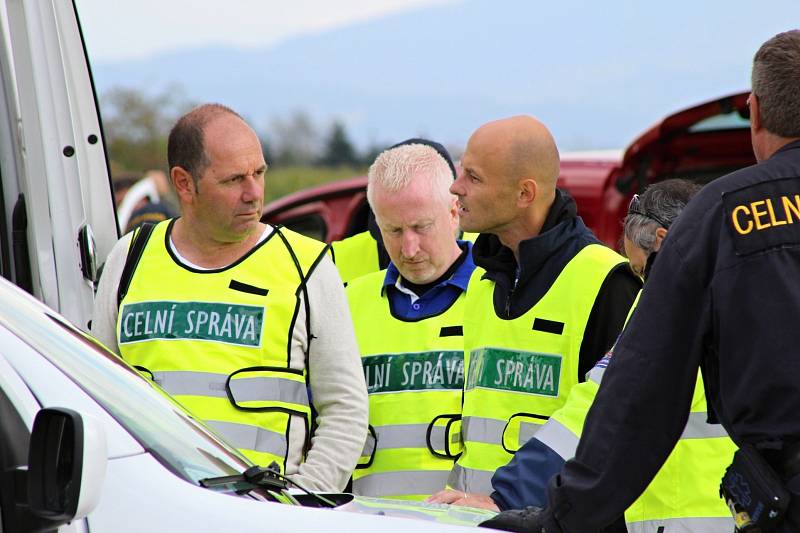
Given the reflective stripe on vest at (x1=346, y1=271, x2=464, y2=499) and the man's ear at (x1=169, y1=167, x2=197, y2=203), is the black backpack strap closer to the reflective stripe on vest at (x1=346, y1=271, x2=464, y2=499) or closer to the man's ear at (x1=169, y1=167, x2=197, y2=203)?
the man's ear at (x1=169, y1=167, x2=197, y2=203)

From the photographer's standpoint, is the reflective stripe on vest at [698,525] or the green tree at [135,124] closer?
the reflective stripe on vest at [698,525]

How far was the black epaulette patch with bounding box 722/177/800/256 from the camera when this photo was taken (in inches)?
114

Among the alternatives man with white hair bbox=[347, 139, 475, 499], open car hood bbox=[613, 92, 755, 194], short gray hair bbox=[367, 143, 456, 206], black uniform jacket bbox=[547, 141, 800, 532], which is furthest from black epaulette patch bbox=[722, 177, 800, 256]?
open car hood bbox=[613, 92, 755, 194]

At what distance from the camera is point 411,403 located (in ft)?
15.5

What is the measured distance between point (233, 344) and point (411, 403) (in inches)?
29.1

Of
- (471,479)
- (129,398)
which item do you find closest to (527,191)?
(471,479)

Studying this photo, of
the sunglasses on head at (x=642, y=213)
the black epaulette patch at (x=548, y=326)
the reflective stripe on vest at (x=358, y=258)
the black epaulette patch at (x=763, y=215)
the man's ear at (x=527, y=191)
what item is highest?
the black epaulette patch at (x=763, y=215)

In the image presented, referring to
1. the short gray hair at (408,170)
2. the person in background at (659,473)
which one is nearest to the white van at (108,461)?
the person in background at (659,473)

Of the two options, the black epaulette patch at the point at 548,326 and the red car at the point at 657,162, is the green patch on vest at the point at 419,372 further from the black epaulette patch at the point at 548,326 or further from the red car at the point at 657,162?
the red car at the point at 657,162

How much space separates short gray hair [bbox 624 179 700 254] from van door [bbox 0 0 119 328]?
1.74 metres

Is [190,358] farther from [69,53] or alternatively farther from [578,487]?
[578,487]

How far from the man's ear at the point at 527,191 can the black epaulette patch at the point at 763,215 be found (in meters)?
1.51

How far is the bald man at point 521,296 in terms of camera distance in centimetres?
418

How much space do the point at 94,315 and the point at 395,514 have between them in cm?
187
